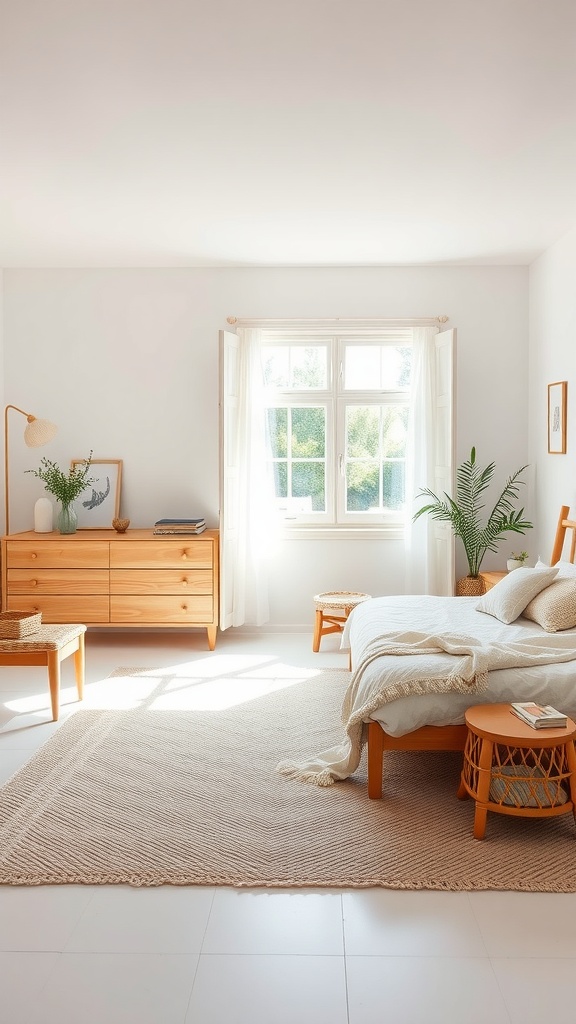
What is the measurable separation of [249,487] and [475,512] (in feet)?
5.31

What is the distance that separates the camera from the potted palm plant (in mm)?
5480

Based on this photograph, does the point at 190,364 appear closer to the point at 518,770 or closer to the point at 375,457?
the point at 375,457

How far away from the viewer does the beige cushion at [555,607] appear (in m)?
3.74

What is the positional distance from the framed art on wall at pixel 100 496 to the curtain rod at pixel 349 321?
1.39 metres

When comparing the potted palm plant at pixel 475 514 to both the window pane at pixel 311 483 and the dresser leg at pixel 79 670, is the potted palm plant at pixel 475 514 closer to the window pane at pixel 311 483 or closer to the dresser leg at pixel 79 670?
the window pane at pixel 311 483

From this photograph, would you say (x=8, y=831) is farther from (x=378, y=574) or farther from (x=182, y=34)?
(x=378, y=574)

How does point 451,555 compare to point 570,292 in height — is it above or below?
below

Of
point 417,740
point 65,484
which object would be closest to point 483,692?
point 417,740

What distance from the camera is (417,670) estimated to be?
3.13m

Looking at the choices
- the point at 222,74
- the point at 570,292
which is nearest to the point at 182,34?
the point at 222,74

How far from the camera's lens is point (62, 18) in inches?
98.1

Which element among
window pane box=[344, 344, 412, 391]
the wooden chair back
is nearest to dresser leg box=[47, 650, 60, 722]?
the wooden chair back

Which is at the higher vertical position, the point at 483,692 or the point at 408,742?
the point at 483,692

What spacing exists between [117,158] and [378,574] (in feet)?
11.2
